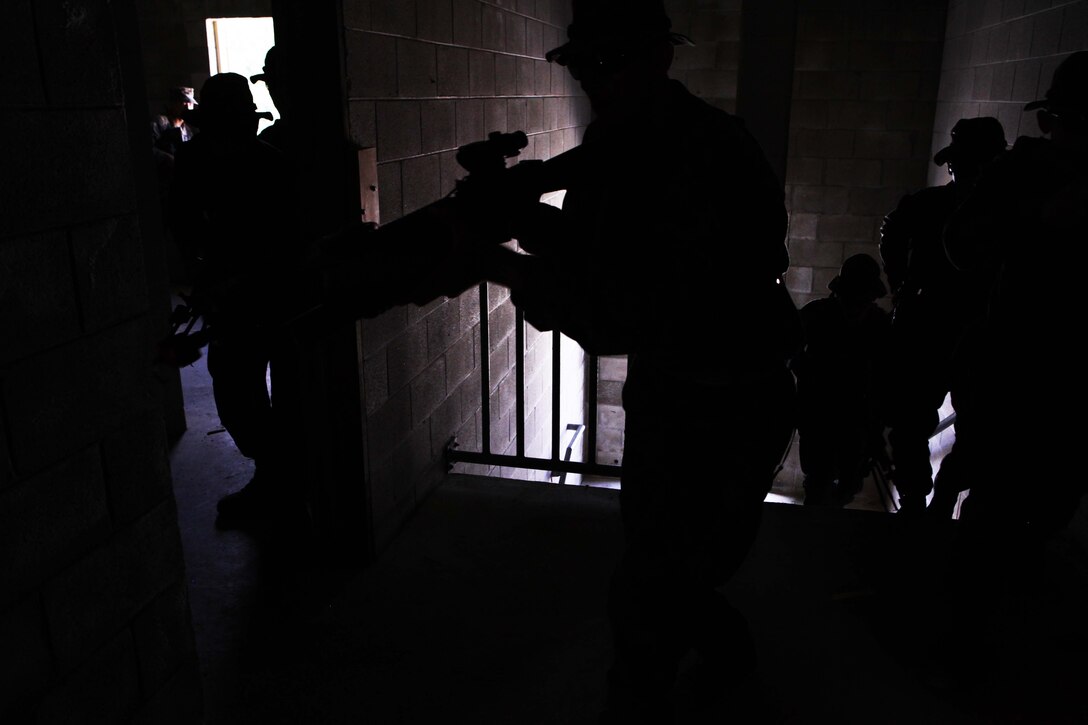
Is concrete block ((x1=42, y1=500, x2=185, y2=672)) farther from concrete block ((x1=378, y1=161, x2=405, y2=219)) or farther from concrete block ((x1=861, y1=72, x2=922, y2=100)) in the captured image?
concrete block ((x1=861, y1=72, x2=922, y2=100))

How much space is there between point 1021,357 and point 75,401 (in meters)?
2.07

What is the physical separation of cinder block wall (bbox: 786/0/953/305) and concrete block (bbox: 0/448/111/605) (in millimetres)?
7140

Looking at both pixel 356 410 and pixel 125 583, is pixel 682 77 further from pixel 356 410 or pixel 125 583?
pixel 125 583

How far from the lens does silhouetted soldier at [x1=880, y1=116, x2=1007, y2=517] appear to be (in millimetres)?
3180

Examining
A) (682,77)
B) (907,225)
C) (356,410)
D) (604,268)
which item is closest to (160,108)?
(682,77)

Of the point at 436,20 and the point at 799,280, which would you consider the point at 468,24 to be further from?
the point at 799,280

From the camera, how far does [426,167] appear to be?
10.2 ft

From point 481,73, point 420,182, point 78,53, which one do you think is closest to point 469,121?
point 481,73

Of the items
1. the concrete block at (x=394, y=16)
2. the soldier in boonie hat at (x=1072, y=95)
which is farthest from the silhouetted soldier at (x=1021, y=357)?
the concrete block at (x=394, y=16)

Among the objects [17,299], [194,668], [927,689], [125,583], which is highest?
[17,299]

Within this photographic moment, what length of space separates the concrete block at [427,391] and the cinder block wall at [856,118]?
208 inches

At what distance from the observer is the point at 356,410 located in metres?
2.69

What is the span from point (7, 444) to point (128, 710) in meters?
0.67

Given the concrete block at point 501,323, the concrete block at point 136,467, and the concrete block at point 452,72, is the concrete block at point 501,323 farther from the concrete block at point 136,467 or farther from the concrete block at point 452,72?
the concrete block at point 136,467
